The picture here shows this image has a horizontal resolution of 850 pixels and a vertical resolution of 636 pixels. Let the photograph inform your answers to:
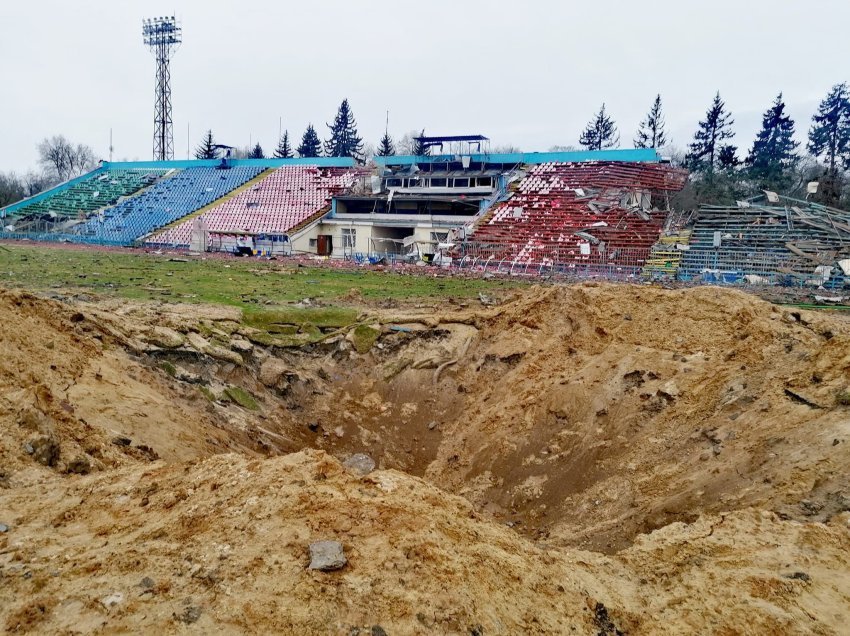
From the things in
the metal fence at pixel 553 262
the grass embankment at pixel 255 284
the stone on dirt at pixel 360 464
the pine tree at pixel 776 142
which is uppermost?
the pine tree at pixel 776 142

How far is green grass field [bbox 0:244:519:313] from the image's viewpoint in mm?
19656

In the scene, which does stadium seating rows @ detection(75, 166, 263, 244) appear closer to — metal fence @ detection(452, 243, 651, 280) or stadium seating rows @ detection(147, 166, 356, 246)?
stadium seating rows @ detection(147, 166, 356, 246)

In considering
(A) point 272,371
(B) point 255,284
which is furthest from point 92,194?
(A) point 272,371

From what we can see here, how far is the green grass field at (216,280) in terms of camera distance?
64.5 feet

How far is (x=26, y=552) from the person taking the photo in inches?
203

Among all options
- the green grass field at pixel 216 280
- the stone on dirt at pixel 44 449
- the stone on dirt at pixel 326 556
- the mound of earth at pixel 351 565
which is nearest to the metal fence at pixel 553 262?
the green grass field at pixel 216 280

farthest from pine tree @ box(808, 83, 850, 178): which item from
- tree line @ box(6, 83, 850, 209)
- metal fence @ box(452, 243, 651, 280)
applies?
metal fence @ box(452, 243, 651, 280)

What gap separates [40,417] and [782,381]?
34.5 feet

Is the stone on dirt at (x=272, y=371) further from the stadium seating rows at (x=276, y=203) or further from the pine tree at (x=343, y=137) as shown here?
the pine tree at (x=343, y=137)

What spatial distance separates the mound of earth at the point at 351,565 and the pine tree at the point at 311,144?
7631cm

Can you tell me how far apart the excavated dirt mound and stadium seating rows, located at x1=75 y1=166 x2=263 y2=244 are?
35.5m

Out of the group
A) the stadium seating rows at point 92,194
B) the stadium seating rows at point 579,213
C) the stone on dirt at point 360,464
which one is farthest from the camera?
the stadium seating rows at point 92,194

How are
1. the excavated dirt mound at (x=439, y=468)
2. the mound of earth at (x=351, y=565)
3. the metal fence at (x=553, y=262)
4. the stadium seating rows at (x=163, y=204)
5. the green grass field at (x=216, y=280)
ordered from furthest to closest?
the stadium seating rows at (x=163, y=204) < the metal fence at (x=553, y=262) < the green grass field at (x=216, y=280) < the excavated dirt mound at (x=439, y=468) < the mound of earth at (x=351, y=565)

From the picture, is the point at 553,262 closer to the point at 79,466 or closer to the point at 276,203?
the point at 276,203
